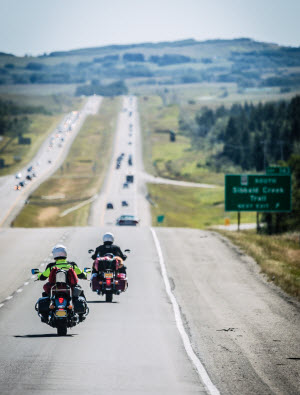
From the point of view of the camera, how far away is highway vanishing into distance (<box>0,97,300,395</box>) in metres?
11.4

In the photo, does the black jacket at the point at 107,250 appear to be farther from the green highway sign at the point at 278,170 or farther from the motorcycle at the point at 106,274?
the green highway sign at the point at 278,170

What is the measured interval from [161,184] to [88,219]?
5013 cm

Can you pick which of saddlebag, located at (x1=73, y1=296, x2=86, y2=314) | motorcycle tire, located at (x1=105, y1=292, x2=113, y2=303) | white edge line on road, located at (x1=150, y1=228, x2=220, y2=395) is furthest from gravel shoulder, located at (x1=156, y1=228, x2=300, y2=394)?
saddlebag, located at (x1=73, y1=296, x2=86, y2=314)

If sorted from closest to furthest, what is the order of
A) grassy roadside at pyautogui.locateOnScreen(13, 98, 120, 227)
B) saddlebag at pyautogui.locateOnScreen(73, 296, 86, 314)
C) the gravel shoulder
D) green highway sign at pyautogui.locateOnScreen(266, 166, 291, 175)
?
the gravel shoulder → saddlebag at pyautogui.locateOnScreen(73, 296, 86, 314) → green highway sign at pyautogui.locateOnScreen(266, 166, 291, 175) → grassy roadside at pyautogui.locateOnScreen(13, 98, 120, 227)

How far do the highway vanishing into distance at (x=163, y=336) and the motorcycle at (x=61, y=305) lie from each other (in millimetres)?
406

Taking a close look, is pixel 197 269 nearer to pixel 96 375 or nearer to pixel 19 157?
pixel 96 375

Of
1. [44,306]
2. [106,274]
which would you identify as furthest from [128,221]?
[44,306]

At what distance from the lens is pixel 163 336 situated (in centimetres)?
1647

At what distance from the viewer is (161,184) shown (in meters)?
153

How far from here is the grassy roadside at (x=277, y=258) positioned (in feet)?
92.1

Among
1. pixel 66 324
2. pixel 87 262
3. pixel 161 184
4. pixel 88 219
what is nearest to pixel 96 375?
pixel 66 324

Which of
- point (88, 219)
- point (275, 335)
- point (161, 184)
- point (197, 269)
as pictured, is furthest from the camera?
point (161, 184)

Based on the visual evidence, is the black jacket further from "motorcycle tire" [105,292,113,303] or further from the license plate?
the license plate

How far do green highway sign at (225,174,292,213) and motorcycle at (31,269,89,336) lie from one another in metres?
40.1
